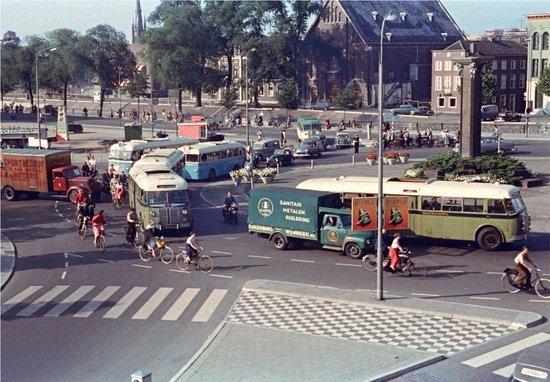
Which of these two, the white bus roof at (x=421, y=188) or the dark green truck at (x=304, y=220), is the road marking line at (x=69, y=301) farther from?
the white bus roof at (x=421, y=188)

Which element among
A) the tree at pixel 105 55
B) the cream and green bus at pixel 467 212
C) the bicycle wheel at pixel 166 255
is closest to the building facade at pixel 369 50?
the tree at pixel 105 55

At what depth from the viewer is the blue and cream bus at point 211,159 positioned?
51188mm

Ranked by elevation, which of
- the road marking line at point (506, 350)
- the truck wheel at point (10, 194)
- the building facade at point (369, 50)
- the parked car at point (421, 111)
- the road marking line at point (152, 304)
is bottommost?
the road marking line at point (506, 350)

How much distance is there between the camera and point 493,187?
30.2 metres

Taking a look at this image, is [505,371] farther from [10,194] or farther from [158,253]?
[10,194]

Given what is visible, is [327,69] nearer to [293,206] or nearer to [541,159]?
[541,159]

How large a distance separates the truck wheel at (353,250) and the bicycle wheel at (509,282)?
5363mm

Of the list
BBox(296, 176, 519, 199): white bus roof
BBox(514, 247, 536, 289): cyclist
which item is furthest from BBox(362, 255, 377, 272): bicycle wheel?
BBox(514, 247, 536, 289): cyclist

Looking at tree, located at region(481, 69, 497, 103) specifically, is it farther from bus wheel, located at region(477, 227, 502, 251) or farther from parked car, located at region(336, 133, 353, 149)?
bus wheel, located at region(477, 227, 502, 251)

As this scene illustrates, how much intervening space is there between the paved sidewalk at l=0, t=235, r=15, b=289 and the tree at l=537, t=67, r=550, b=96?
6987 cm

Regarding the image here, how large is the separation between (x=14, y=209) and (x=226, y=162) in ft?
51.3

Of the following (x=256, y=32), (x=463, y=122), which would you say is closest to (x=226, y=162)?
(x=463, y=122)

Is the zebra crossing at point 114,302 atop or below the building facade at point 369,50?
below

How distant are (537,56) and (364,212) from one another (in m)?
78.7
